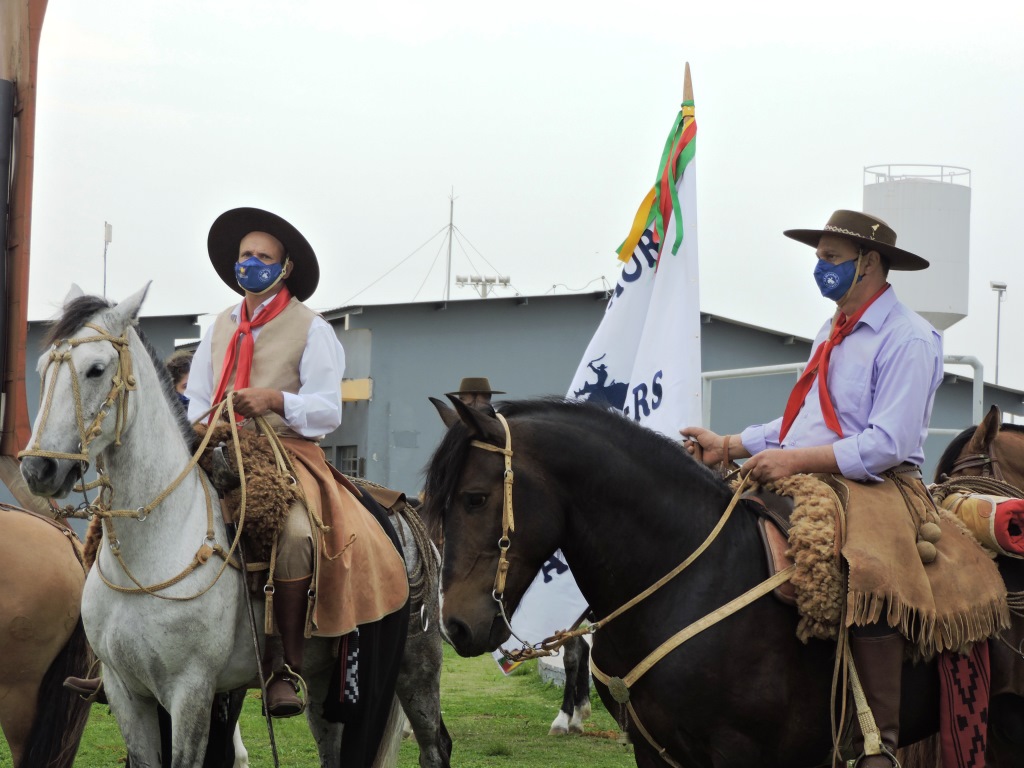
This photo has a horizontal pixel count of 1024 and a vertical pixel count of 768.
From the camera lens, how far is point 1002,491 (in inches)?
206

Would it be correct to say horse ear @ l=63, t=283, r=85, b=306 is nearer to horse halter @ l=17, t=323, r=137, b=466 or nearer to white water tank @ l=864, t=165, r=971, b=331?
horse halter @ l=17, t=323, r=137, b=466

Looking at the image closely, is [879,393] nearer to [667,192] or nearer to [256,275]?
[256,275]

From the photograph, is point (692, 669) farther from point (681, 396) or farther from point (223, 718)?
point (681, 396)

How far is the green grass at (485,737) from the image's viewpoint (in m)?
8.60

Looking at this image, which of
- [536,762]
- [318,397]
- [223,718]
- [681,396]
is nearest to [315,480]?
[318,397]

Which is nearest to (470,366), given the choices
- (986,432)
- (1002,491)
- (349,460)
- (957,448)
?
(349,460)

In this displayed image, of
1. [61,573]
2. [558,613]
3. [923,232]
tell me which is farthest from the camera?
[923,232]

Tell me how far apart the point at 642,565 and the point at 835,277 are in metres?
1.42

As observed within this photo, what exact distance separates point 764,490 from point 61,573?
375cm

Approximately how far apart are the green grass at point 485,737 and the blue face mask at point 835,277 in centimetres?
474

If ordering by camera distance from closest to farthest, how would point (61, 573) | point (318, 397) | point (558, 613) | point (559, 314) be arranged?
point (318, 397) < point (61, 573) < point (558, 613) < point (559, 314)

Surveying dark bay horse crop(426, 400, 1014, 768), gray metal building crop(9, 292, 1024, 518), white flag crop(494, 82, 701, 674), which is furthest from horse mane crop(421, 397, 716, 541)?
gray metal building crop(9, 292, 1024, 518)

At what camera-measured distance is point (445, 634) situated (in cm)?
387

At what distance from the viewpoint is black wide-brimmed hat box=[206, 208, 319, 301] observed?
19.2ft
